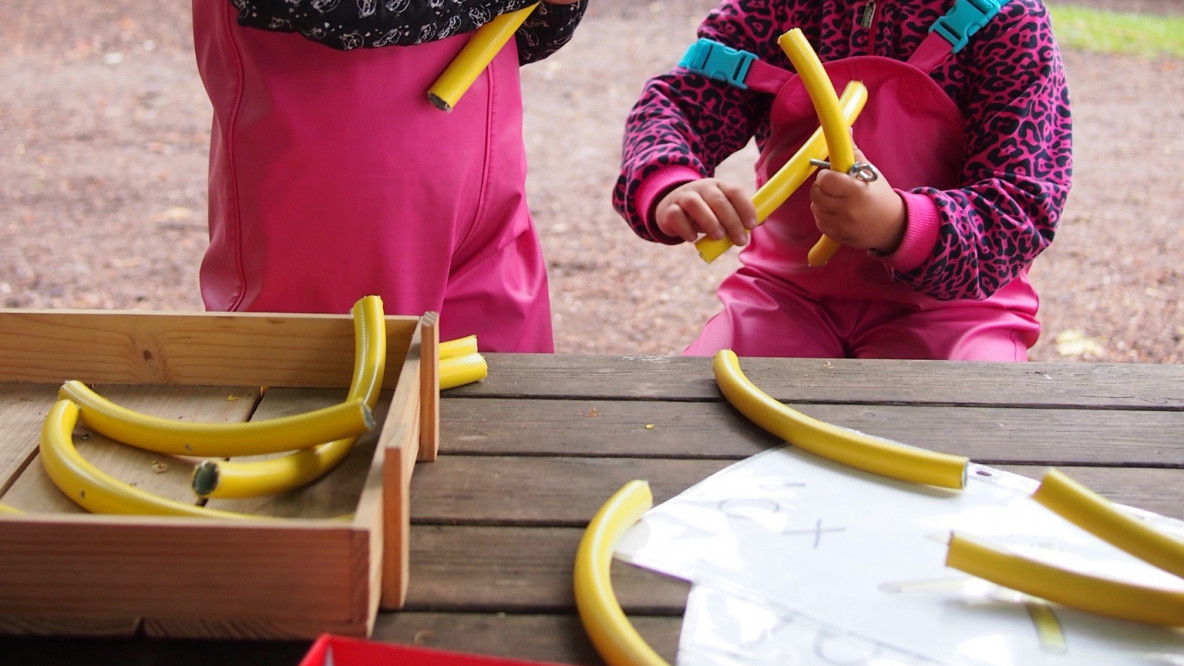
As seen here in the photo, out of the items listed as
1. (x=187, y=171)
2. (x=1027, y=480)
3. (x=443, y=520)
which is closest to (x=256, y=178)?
(x=443, y=520)

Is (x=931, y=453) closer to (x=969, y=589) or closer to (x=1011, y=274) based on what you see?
(x=969, y=589)

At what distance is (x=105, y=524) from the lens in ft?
2.26

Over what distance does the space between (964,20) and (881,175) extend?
0.24 meters

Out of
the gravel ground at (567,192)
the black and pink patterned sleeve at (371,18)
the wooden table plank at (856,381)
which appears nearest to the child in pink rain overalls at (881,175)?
the wooden table plank at (856,381)

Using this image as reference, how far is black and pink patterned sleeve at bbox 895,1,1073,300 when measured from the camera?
54.7 inches

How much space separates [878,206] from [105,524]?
3.04 feet

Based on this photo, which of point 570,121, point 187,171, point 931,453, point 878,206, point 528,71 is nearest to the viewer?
point 931,453

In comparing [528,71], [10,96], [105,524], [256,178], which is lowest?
[10,96]

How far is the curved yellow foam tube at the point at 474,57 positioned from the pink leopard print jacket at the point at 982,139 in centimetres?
27

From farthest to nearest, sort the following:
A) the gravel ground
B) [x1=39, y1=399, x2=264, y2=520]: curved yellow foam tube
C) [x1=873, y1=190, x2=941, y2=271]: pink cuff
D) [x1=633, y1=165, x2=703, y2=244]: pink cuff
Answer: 1. the gravel ground
2. [x1=633, y1=165, x2=703, y2=244]: pink cuff
3. [x1=873, y1=190, x2=941, y2=271]: pink cuff
4. [x1=39, y1=399, x2=264, y2=520]: curved yellow foam tube

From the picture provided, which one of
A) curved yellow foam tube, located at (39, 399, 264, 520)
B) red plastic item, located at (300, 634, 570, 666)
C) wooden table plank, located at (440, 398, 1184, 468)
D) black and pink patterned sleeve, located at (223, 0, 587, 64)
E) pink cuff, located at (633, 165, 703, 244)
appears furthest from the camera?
pink cuff, located at (633, 165, 703, 244)

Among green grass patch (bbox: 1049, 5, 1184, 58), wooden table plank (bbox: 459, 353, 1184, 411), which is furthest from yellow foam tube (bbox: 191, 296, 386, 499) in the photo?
green grass patch (bbox: 1049, 5, 1184, 58)

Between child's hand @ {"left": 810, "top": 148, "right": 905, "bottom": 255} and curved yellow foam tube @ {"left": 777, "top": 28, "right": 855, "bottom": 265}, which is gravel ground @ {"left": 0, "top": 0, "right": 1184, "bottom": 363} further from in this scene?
curved yellow foam tube @ {"left": 777, "top": 28, "right": 855, "bottom": 265}

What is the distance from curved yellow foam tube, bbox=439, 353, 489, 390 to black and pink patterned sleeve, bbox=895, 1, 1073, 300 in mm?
602
